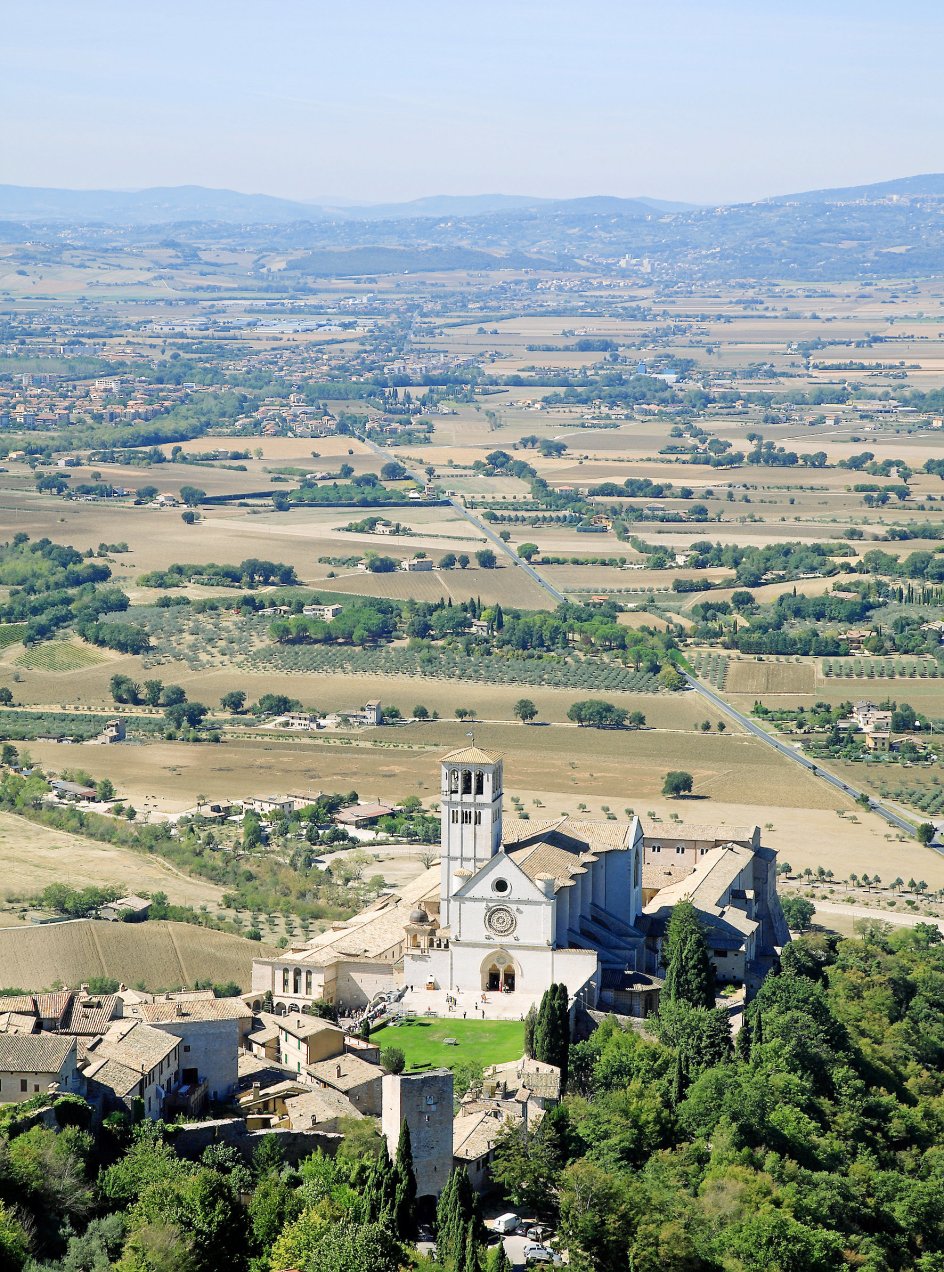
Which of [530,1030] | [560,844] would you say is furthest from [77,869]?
[530,1030]

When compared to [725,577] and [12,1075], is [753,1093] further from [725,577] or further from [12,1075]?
[725,577]

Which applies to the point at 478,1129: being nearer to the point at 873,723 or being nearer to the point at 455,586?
the point at 873,723

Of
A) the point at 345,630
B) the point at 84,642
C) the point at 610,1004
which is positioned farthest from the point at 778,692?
the point at 610,1004

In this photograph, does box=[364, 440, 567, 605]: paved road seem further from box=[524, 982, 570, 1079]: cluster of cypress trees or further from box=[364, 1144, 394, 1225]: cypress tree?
box=[364, 1144, 394, 1225]: cypress tree

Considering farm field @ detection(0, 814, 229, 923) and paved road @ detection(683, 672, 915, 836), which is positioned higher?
farm field @ detection(0, 814, 229, 923)

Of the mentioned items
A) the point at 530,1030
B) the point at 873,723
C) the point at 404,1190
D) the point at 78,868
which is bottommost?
the point at 873,723

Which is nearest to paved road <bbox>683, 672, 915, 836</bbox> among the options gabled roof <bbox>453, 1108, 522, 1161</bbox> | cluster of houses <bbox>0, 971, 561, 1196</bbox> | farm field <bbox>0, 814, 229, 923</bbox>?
farm field <bbox>0, 814, 229, 923</bbox>

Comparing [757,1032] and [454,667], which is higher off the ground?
[757,1032]
